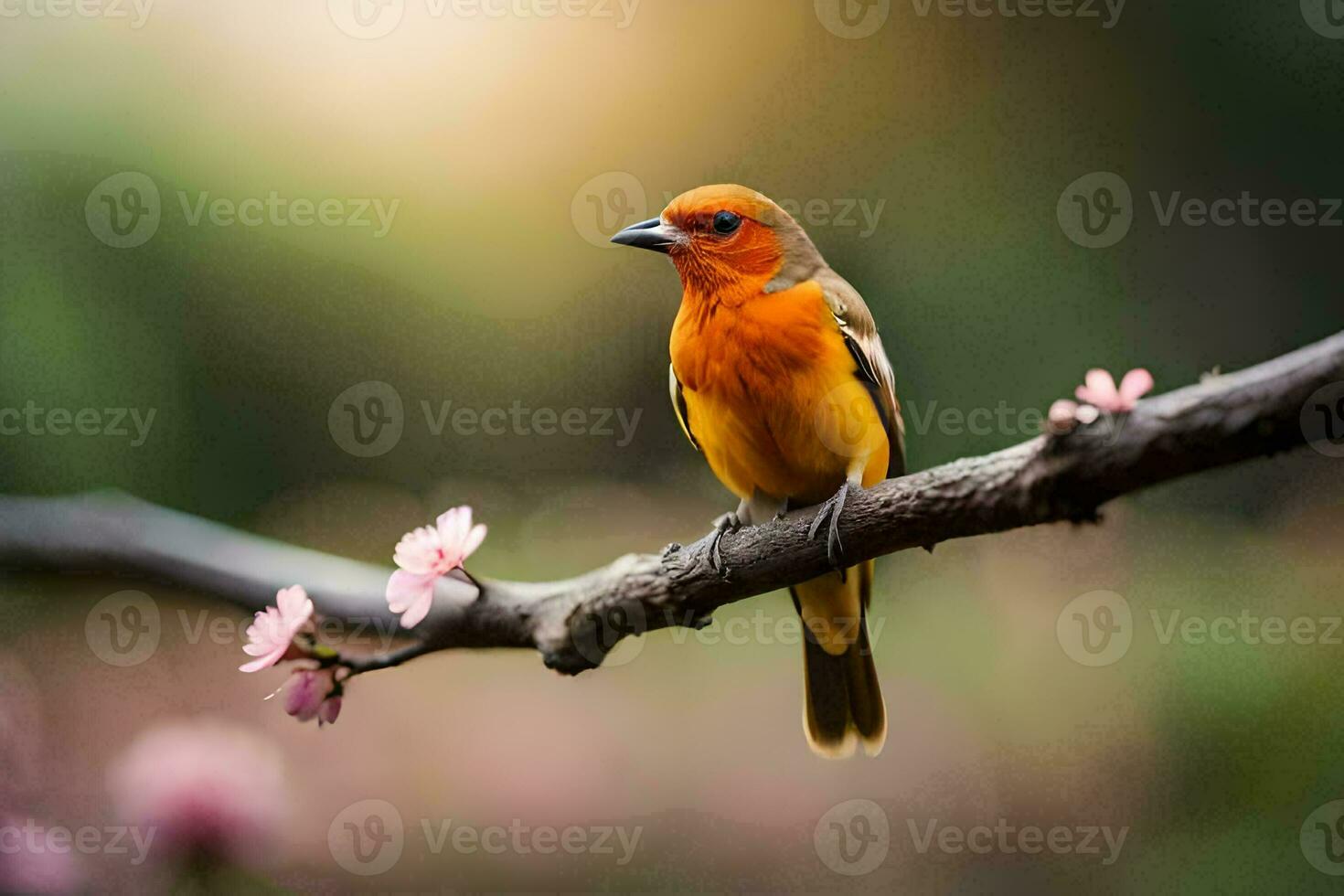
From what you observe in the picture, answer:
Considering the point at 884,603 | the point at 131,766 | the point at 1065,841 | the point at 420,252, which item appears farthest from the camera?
the point at 420,252

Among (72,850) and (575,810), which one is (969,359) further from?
A: (72,850)

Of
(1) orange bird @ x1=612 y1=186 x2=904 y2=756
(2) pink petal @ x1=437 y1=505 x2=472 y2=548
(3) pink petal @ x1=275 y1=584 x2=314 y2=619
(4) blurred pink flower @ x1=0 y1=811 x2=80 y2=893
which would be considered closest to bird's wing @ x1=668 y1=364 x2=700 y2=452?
(1) orange bird @ x1=612 y1=186 x2=904 y2=756

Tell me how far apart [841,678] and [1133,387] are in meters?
1.20

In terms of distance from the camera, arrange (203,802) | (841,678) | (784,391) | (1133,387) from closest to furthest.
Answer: (1133,387)
(784,391)
(203,802)
(841,678)

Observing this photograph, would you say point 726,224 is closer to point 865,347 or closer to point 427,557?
point 865,347

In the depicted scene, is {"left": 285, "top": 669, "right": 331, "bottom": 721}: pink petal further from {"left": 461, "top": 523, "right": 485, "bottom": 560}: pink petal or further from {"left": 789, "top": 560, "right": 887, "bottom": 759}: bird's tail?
{"left": 789, "top": 560, "right": 887, "bottom": 759}: bird's tail

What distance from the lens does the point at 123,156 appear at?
11.5 feet

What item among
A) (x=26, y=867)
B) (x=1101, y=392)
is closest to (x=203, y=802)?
(x=26, y=867)

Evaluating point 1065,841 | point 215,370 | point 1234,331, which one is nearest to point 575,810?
point 1065,841

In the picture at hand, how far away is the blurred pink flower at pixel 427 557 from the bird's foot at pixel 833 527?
435mm

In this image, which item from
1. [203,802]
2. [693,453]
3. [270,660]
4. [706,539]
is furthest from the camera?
[693,453]

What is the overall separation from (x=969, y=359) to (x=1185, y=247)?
0.93 meters

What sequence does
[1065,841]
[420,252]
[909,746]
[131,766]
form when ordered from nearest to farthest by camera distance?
[131,766] < [1065,841] < [909,746] < [420,252]

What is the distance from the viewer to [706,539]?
161 centimetres
